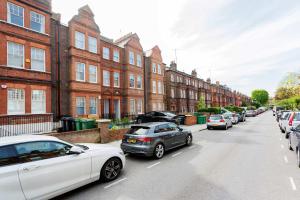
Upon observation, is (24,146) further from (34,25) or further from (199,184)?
(34,25)

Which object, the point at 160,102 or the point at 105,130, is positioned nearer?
the point at 105,130

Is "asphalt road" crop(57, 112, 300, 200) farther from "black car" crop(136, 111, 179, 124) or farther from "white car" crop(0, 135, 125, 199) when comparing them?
"black car" crop(136, 111, 179, 124)

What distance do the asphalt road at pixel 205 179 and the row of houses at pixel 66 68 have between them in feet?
33.2

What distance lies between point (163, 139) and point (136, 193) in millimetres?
3796

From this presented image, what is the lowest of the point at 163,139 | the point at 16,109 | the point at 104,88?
the point at 163,139

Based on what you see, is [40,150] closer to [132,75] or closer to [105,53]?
[105,53]

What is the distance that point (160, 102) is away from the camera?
87.2ft

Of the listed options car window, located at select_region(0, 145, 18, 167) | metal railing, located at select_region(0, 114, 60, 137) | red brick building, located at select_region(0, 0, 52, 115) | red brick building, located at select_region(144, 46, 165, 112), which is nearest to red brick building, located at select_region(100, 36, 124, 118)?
red brick building, located at select_region(144, 46, 165, 112)

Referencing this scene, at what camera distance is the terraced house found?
11477mm

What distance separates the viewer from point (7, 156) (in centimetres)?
367

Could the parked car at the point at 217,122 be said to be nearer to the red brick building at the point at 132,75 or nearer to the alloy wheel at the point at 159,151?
the red brick building at the point at 132,75

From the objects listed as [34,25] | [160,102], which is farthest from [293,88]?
[34,25]

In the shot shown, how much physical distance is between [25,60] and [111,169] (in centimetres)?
1202

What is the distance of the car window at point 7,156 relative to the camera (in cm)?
358
